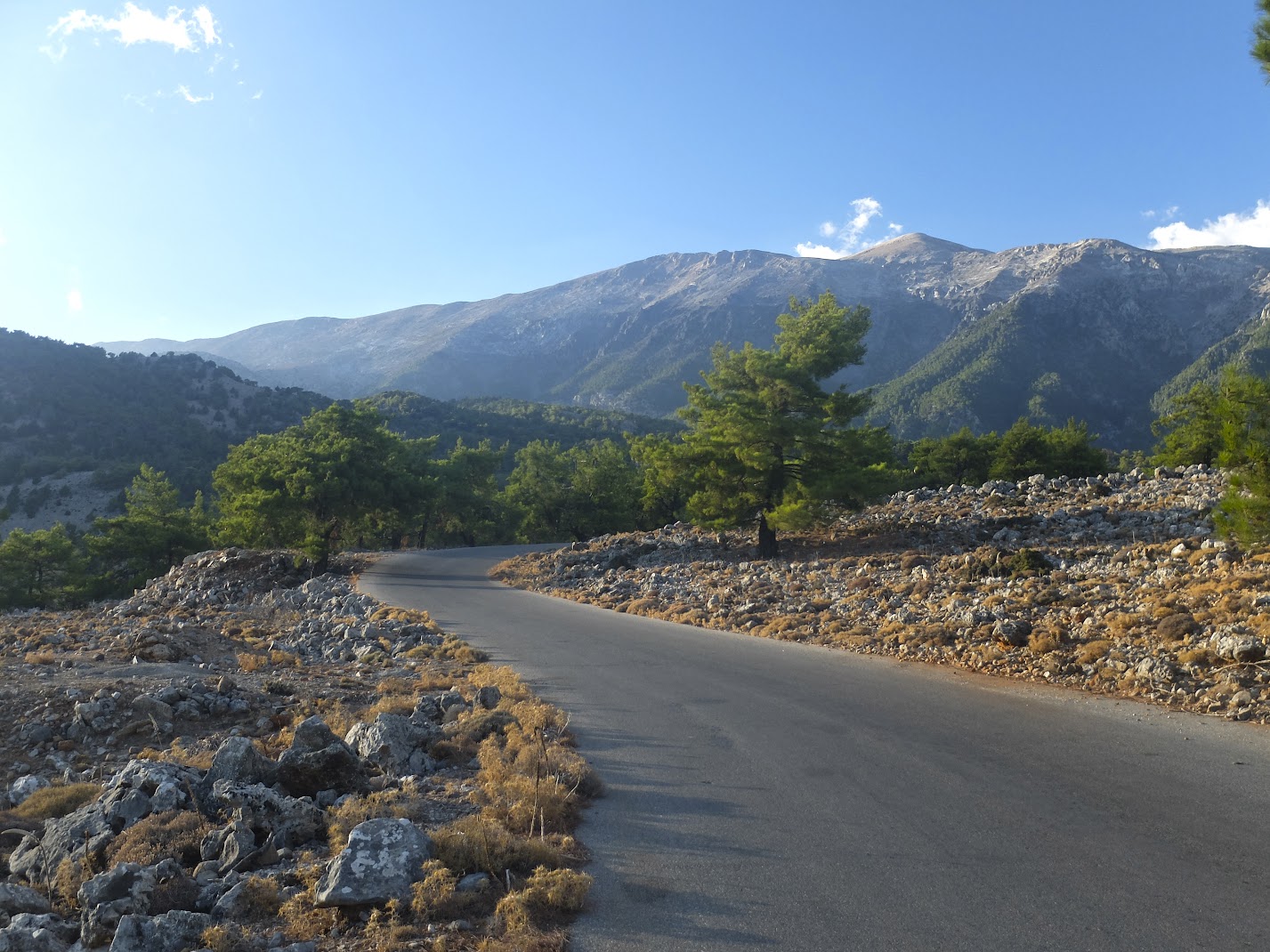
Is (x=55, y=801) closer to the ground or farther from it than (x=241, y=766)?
closer to the ground

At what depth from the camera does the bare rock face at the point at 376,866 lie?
4.31 meters

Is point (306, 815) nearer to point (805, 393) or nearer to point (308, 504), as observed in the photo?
point (805, 393)

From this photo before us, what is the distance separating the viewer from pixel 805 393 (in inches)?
919

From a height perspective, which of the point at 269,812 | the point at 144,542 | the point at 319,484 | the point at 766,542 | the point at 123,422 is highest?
the point at 123,422

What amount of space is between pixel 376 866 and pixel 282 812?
1.45 metres

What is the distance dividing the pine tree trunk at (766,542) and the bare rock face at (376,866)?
19.6 meters

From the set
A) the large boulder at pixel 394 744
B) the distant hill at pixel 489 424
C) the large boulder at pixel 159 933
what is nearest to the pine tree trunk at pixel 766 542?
the large boulder at pixel 394 744

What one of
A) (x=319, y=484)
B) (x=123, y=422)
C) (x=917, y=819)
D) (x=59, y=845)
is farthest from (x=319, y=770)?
(x=123, y=422)

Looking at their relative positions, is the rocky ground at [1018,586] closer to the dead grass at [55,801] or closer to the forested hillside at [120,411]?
the dead grass at [55,801]

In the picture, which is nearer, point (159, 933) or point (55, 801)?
point (159, 933)

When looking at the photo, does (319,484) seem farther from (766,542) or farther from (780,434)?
(780,434)

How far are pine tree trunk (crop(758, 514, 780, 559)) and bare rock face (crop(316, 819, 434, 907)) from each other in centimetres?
1963

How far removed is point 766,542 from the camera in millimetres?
23891

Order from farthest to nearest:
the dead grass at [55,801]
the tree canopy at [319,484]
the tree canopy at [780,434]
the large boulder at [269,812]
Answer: the tree canopy at [319,484]
the tree canopy at [780,434]
the dead grass at [55,801]
the large boulder at [269,812]
